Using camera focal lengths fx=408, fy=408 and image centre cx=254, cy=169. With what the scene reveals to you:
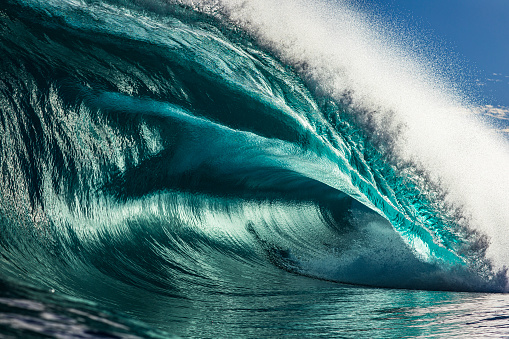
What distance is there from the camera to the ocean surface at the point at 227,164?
7.72 ft

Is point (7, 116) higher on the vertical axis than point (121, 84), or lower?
lower

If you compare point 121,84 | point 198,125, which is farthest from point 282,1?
point 121,84

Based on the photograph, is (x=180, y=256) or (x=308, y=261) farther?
(x=308, y=261)

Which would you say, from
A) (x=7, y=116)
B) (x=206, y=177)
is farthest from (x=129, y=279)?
(x=206, y=177)

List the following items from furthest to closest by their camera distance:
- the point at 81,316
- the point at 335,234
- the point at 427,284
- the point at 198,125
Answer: the point at 335,234 → the point at 198,125 → the point at 427,284 → the point at 81,316

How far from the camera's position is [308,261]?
385cm

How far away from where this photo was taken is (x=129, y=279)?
2.58m

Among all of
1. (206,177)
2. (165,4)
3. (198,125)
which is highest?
(165,4)

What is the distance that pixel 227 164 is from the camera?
4184mm

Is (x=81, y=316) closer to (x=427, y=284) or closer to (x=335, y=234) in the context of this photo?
(x=427, y=284)

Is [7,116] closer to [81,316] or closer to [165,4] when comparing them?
[165,4]

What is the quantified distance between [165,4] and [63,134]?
1223 millimetres

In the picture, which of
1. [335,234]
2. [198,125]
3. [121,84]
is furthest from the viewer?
[335,234]

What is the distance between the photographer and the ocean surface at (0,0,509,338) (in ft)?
7.72
